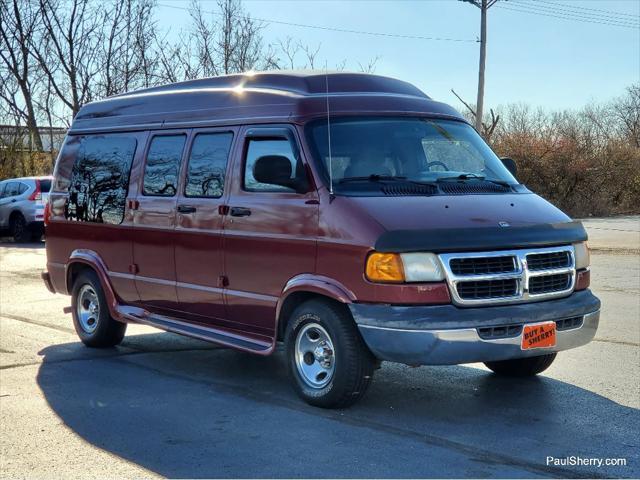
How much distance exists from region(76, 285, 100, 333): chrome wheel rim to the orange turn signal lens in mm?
3847

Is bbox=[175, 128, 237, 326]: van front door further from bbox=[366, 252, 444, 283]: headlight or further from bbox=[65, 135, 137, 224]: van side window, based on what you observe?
bbox=[366, 252, 444, 283]: headlight

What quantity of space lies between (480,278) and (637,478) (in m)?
1.56

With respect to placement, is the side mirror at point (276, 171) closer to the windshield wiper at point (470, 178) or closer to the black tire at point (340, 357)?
the black tire at point (340, 357)

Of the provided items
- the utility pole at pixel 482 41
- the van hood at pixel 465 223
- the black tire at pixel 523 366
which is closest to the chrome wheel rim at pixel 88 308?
the van hood at pixel 465 223

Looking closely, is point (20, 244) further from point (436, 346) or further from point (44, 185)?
point (436, 346)

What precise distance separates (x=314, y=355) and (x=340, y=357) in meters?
0.39

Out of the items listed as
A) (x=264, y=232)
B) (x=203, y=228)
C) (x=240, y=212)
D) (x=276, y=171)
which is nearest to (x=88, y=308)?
(x=203, y=228)

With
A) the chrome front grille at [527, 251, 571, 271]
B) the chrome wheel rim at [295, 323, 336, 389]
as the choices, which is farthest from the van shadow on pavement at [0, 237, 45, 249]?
the chrome front grille at [527, 251, 571, 271]

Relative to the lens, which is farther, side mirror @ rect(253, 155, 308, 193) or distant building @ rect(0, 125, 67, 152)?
distant building @ rect(0, 125, 67, 152)

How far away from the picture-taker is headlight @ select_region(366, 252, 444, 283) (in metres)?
5.73

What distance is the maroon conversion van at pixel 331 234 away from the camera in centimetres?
577

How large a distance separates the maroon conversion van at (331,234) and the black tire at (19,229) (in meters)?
14.0

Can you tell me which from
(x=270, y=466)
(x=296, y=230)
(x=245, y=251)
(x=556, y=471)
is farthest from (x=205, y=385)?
(x=556, y=471)

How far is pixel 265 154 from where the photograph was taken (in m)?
6.80
